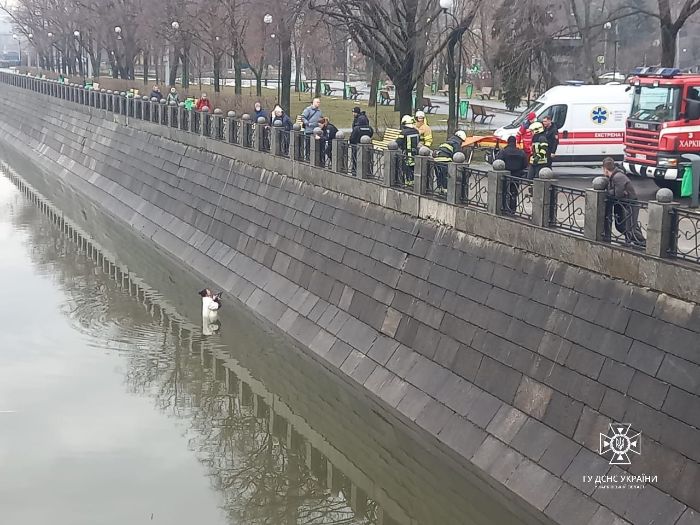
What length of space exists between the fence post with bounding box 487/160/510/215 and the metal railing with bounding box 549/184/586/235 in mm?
1109

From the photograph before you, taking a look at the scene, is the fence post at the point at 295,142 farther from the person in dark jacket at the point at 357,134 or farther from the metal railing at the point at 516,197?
the metal railing at the point at 516,197

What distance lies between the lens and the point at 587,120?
25.7 metres

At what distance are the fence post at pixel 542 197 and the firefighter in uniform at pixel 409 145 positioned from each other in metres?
4.01

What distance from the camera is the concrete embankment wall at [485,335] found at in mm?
11375

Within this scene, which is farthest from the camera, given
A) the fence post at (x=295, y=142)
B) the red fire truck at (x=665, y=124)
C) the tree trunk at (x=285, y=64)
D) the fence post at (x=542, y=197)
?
the tree trunk at (x=285, y=64)

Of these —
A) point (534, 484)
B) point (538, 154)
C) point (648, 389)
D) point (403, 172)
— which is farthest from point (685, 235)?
point (538, 154)

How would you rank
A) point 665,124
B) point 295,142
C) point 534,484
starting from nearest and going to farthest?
point 534,484 < point 665,124 < point 295,142

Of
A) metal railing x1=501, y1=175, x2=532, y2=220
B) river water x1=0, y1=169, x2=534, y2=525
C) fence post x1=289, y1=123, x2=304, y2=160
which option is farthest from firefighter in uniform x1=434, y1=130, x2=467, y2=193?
fence post x1=289, y1=123, x2=304, y2=160

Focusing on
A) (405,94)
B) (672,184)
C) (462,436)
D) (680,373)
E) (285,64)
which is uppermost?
(285,64)

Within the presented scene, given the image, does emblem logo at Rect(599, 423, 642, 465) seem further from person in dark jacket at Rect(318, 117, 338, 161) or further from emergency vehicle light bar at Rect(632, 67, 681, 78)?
person in dark jacket at Rect(318, 117, 338, 161)

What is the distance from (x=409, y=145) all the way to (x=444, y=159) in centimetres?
194

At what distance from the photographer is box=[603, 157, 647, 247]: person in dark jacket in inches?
494

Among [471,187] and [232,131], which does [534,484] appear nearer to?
[471,187]

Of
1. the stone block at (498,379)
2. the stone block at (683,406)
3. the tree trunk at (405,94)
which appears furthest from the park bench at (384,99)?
the stone block at (683,406)
